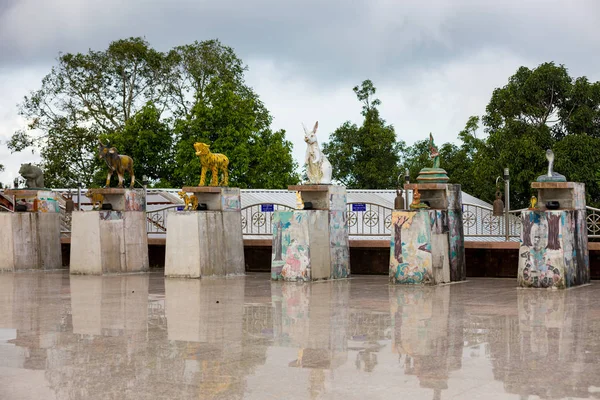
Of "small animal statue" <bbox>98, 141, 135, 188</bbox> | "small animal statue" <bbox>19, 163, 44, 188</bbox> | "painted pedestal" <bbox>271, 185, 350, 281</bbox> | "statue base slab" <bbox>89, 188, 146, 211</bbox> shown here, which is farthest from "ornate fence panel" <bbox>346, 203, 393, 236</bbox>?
"small animal statue" <bbox>19, 163, 44, 188</bbox>

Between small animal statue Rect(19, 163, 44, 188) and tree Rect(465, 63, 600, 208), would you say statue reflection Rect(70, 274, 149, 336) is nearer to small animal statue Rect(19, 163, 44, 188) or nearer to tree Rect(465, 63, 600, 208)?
small animal statue Rect(19, 163, 44, 188)

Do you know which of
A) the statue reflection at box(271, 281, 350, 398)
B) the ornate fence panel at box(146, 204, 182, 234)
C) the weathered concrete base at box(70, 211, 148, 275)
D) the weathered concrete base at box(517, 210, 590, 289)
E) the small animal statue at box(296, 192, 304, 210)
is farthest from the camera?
the ornate fence panel at box(146, 204, 182, 234)

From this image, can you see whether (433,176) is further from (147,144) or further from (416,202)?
(147,144)

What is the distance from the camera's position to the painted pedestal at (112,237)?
19.2m

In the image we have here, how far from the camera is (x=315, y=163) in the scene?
56.1 ft

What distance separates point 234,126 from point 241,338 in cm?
3558

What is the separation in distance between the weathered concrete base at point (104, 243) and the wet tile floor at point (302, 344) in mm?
4529

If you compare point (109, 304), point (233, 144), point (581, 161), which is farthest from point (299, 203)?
point (233, 144)

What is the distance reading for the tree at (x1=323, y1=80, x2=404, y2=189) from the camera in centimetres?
4503

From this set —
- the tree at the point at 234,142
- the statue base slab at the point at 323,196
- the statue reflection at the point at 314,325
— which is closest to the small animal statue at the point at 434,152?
the statue base slab at the point at 323,196

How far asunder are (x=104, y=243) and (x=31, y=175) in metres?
3.33

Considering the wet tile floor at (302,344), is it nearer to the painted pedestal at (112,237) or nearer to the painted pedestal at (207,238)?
the painted pedestal at (207,238)

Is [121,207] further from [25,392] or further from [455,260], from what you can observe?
[25,392]

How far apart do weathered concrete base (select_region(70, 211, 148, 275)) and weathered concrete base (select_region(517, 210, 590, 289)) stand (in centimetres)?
856
